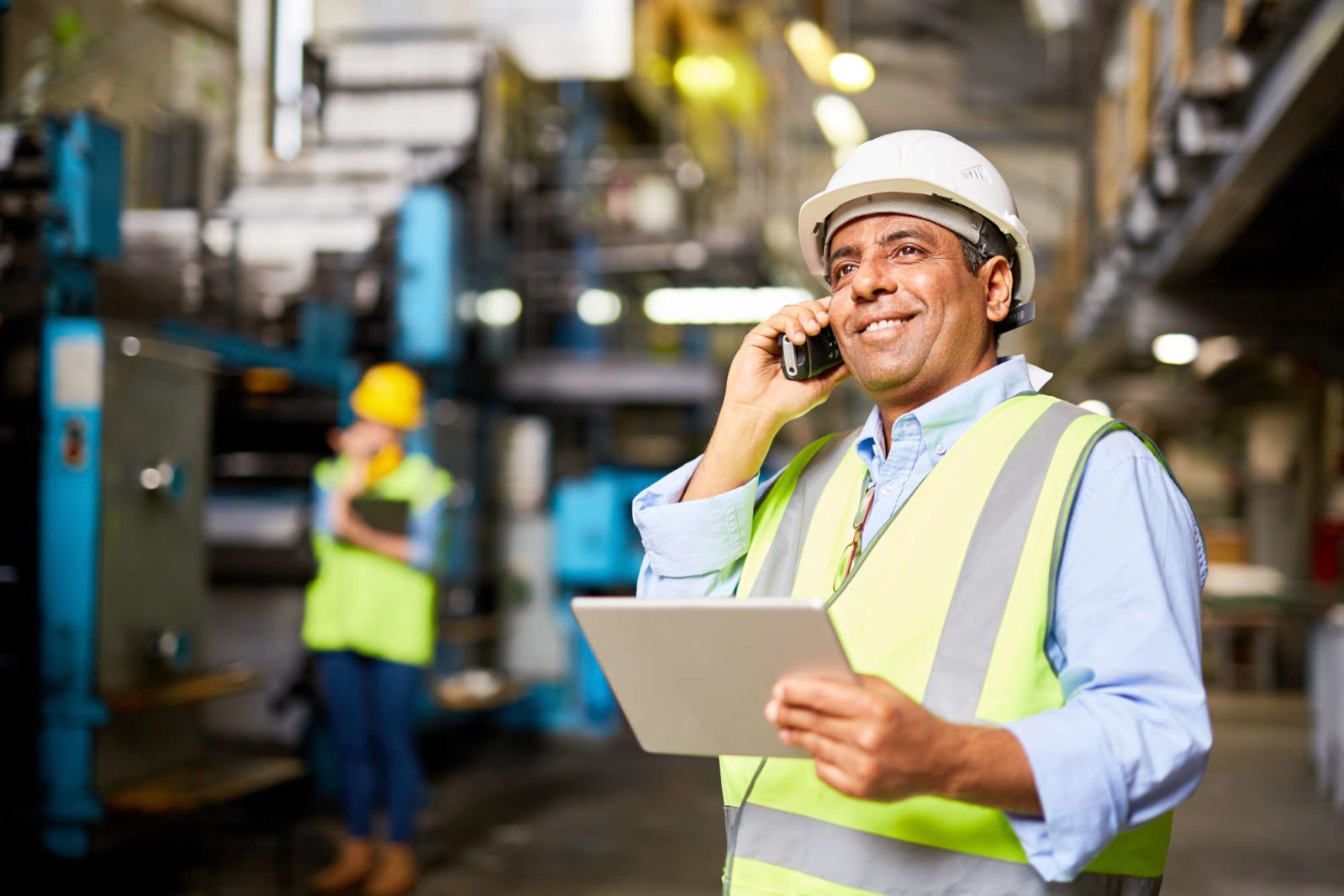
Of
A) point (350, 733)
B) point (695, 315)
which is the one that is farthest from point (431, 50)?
point (350, 733)

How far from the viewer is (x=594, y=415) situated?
10008 millimetres

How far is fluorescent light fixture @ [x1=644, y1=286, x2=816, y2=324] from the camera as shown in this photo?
10.2 m

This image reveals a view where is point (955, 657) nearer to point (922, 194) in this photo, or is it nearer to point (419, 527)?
point (922, 194)

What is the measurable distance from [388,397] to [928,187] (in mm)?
4155

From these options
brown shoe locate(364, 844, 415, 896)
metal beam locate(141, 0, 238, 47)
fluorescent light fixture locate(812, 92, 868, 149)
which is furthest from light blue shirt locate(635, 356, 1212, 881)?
fluorescent light fixture locate(812, 92, 868, 149)

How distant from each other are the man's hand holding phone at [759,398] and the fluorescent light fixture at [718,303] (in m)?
7.83

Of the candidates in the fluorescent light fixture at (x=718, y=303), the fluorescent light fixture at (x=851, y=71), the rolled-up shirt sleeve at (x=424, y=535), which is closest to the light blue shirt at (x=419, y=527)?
the rolled-up shirt sleeve at (x=424, y=535)

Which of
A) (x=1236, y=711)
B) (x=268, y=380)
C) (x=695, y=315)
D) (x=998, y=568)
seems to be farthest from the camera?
(x=1236, y=711)

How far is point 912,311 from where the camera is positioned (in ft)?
5.88

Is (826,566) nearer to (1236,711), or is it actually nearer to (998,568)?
(998,568)

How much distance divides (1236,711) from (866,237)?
1134 cm

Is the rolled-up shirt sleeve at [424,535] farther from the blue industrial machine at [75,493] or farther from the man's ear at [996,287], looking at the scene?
the man's ear at [996,287]

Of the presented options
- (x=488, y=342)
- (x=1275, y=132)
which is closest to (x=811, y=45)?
(x=488, y=342)

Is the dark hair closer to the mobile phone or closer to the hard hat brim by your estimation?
the hard hat brim
